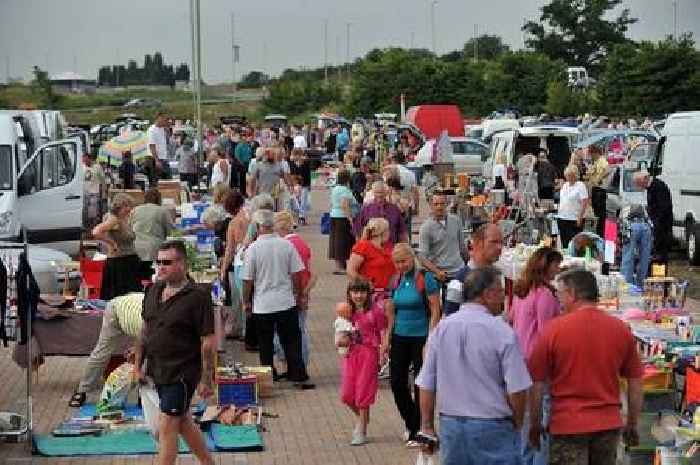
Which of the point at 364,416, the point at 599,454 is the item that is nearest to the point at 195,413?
the point at 364,416

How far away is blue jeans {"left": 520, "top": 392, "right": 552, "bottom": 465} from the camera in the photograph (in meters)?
8.49

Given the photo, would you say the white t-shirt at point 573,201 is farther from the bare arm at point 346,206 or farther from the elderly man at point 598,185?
the bare arm at point 346,206

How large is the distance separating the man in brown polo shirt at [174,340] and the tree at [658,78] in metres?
57.2

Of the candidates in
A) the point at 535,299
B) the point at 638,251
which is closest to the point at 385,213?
the point at 638,251

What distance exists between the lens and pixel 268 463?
1146cm

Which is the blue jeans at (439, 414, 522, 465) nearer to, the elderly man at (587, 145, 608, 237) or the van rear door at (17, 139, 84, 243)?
the van rear door at (17, 139, 84, 243)

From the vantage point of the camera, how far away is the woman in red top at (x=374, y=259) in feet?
46.1

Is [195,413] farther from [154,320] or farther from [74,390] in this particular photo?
[154,320]

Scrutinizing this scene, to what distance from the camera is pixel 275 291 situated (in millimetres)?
14023

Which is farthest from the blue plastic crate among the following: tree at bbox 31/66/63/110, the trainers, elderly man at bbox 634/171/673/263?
tree at bbox 31/66/63/110

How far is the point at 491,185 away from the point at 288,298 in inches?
791

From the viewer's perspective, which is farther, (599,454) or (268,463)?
(268,463)

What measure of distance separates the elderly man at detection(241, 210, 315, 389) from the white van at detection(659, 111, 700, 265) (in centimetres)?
1092

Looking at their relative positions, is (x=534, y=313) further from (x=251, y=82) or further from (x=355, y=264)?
(x=251, y=82)
